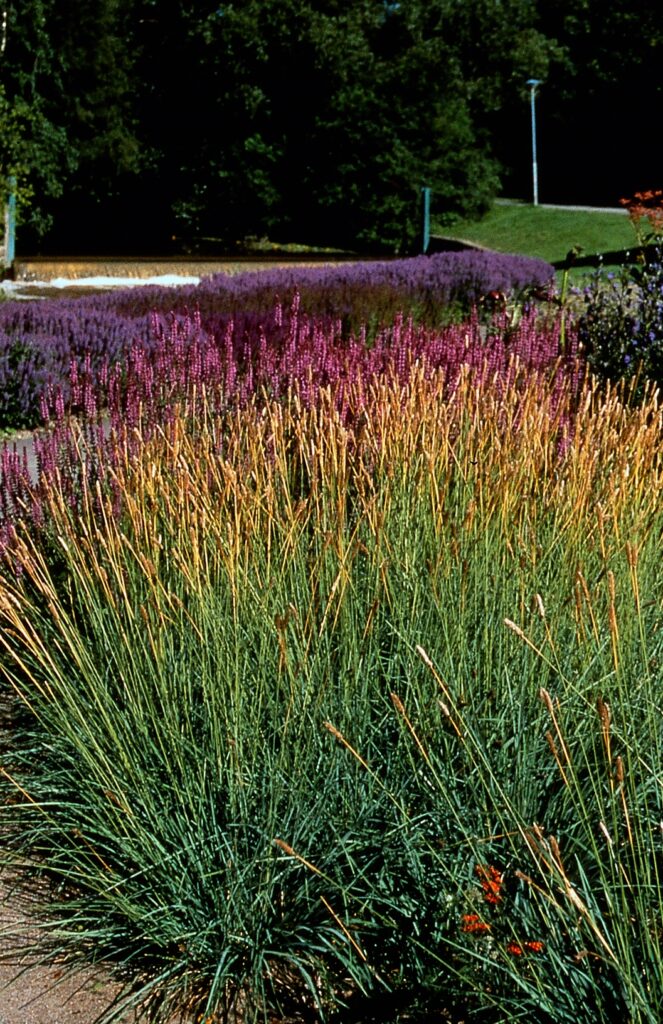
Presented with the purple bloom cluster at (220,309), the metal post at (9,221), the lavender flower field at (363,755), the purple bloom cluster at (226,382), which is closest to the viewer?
the lavender flower field at (363,755)

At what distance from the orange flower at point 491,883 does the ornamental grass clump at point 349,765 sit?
28 mm

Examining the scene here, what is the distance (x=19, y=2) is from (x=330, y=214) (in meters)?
10.4

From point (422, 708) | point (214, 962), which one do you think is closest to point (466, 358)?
point (422, 708)

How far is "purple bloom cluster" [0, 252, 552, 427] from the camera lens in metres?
9.61

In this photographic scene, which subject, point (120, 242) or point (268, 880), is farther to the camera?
point (120, 242)

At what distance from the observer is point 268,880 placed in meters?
2.59

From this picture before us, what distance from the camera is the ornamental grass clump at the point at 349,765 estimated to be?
2459 mm

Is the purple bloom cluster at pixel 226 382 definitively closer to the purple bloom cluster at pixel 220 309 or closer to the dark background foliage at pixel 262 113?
the purple bloom cluster at pixel 220 309

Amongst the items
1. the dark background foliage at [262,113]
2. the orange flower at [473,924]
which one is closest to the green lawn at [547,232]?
the dark background foliage at [262,113]

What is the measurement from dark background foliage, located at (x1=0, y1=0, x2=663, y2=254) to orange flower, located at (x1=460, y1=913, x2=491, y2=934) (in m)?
30.8

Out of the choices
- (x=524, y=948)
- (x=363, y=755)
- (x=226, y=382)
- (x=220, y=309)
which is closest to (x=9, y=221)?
(x=220, y=309)

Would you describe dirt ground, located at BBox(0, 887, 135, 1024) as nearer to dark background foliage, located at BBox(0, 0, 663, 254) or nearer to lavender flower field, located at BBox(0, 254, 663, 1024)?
lavender flower field, located at BBox(0, 254, 663, 1024)

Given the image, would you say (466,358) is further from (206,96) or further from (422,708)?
(206,96)

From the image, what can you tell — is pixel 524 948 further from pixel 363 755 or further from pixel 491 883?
pixel 363 755
